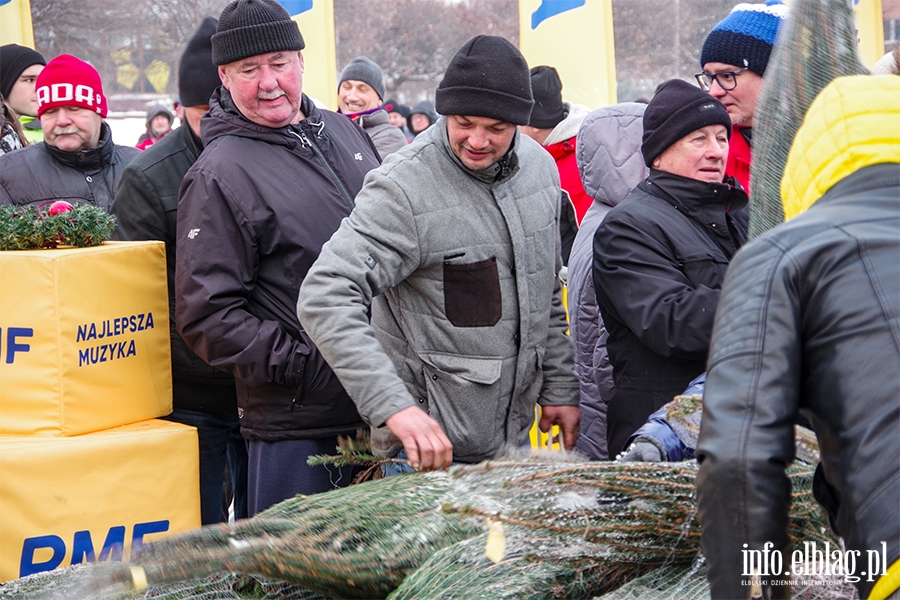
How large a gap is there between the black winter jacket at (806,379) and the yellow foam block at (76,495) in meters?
2.16

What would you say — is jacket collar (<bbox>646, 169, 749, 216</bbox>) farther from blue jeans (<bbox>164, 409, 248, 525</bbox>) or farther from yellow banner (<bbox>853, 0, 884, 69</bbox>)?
yellow banner (<bbox>853, 0, 884, 69</bbox>)

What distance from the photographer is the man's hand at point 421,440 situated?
2273 mm

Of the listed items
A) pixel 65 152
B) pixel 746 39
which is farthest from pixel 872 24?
pixel 65 152

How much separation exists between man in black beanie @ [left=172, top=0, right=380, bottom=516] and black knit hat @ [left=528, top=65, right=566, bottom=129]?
208cm

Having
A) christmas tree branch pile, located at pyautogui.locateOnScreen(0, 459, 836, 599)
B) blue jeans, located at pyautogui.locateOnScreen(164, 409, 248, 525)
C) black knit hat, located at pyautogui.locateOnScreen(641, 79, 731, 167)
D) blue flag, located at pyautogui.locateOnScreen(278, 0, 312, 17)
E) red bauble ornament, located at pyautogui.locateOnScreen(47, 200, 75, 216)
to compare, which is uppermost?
blue flag, located at pyautogui.locateOnScreen(278, 0, 312, 17)

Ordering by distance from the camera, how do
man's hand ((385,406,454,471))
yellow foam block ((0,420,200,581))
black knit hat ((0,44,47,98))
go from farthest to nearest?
black knit hat ((0,44,47,98)) → yellow foam block ((0,420,200,581)) → man's hand ((385,406,454,471))

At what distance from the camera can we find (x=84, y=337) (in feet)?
10.4

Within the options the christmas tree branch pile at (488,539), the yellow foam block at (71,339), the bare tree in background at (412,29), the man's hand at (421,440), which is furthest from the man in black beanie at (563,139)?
the bare tree in background at (412,29)

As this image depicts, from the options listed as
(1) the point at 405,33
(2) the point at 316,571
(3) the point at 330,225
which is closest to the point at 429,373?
(3) the point at 330,225

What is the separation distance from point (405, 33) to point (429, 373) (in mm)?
20599

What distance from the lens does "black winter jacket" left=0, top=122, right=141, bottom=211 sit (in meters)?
4.35

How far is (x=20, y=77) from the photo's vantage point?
18.6ft

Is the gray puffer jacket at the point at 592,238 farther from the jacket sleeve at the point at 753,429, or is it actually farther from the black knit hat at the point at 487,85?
the jacket sleeve at the point at 753,429

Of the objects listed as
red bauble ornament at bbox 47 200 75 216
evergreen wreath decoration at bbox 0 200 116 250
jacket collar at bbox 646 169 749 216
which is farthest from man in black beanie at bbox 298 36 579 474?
red bauble ornament at bbox 47 200 75 216
